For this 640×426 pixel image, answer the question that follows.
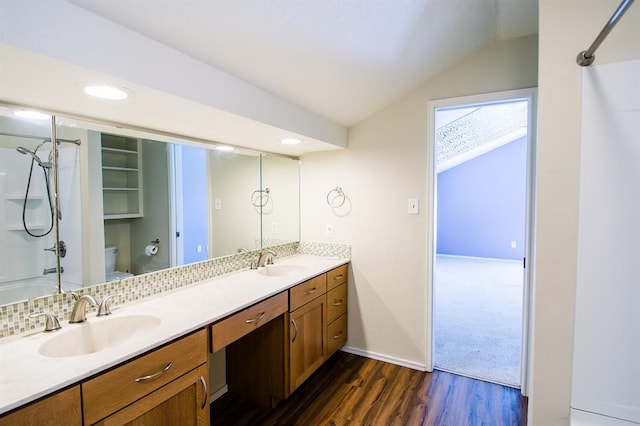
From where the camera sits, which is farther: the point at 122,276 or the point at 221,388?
the point at 221,388

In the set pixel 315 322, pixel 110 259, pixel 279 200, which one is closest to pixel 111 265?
pixel 110 259

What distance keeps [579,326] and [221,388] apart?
86.0 inches

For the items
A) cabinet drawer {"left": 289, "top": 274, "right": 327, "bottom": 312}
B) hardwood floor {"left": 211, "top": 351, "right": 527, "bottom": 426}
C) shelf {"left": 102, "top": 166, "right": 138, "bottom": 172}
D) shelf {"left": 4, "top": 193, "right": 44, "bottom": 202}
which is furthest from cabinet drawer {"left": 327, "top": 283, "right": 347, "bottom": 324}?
shelf {"left": 4, "top": 193, "right": 44, "bottom": 202}

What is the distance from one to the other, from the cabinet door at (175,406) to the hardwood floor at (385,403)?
0.72 m

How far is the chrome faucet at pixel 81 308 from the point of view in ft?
4.75

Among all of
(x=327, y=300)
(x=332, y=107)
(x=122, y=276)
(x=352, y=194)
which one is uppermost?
(x=332, y=107)

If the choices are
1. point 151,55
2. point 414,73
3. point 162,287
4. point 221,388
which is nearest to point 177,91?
point 151,55

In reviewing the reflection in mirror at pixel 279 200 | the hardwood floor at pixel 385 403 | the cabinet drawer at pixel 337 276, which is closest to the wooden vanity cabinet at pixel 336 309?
the cabinet drawer at pixel 337 276

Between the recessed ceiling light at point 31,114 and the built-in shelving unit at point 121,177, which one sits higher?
the recessed ceiling light at point 31,114

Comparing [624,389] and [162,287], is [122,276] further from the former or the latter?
[624,389]

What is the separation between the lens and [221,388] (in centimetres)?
233

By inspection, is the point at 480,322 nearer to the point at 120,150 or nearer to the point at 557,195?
the point at 557,195

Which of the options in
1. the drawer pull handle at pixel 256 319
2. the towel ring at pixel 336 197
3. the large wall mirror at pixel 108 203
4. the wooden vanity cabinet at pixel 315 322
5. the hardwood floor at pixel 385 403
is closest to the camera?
the large wall mirror at pixel 108 203

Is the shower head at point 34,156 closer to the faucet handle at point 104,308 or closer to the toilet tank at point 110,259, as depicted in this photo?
the toilet tank at point 110,259
